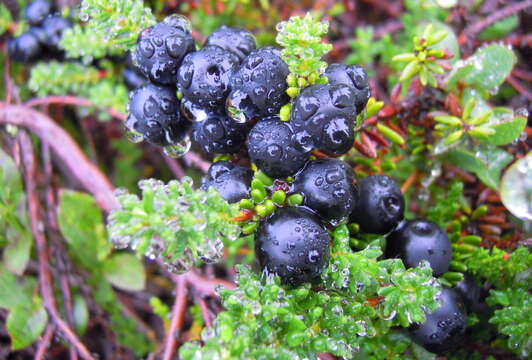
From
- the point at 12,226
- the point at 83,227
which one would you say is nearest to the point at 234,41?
the point at 83,227

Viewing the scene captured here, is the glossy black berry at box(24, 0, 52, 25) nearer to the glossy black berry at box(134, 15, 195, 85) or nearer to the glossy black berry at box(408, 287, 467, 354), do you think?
the glossy black berry at box(134, 15, 195, 85)

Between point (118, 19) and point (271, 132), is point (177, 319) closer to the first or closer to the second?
point (271, 132)

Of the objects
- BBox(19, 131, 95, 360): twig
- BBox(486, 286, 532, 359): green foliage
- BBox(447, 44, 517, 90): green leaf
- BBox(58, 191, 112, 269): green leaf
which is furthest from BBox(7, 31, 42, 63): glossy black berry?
BBox(486, 286, 532, 359): green foliage

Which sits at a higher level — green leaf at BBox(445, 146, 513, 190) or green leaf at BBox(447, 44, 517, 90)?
green leaf at BBox(447, 44, 517, 90)

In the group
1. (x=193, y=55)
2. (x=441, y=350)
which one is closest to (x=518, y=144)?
(x=441, y=350)

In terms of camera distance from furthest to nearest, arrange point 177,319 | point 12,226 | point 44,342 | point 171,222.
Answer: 1. point 12,226
2. point 44,342
3. point 177,319
4. point 171,222

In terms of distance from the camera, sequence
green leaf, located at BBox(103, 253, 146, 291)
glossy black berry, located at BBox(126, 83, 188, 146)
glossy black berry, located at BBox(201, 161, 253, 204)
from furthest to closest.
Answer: green leaf, located at BBox(103, 253, 146, 291) < glossy black berry, located at BBox(126, 83, 188, 146) < glossy black berry, located at BBox(201, 161, 253, 204)
